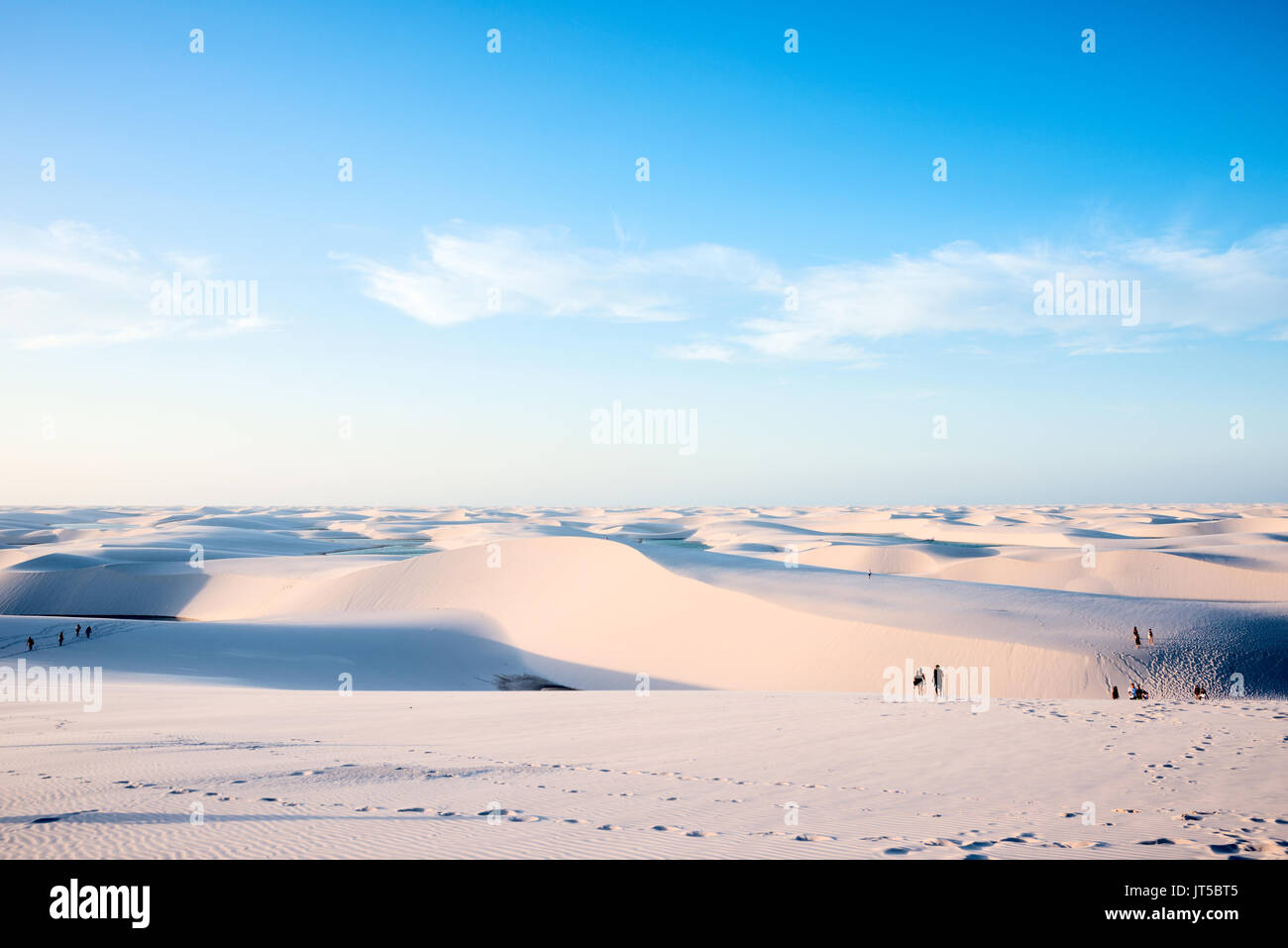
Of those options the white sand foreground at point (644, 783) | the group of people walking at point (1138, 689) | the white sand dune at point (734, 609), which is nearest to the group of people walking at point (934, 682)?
the white sand dune at point (734, 609)

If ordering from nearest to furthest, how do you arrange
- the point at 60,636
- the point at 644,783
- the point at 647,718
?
1. the point at 644,783
2. the point at 647,718
3. the point at 60,636

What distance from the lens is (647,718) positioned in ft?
42.0

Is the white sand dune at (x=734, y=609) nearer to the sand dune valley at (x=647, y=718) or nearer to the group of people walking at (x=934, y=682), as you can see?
the sand dune valley at (x=647, y=718)

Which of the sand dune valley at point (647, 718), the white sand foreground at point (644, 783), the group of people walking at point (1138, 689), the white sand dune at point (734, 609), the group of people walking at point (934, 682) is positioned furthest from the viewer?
the white sand dune at point (734, 609)

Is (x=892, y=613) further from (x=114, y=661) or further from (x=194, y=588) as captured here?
(x=194, y=588)

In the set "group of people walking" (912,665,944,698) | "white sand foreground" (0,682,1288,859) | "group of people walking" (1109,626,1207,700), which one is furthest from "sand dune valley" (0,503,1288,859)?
"group of people walking" (912,665,944,698)

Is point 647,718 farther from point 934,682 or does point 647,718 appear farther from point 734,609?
point 734,609

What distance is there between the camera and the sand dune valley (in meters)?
6.43

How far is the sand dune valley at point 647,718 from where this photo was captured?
643 cm

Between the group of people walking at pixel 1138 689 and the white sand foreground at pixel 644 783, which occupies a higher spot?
the white sand foreground at pixel 644 783

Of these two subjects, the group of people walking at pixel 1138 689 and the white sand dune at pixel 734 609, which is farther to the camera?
the white sand dune at pixel 734 609

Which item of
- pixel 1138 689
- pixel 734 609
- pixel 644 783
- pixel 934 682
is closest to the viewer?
pixel 644 783

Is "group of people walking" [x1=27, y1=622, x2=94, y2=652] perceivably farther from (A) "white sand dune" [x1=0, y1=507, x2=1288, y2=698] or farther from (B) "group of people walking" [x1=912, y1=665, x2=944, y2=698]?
(B) "group of people walking" [x1=912, y1=665, x2=944, y2=698]

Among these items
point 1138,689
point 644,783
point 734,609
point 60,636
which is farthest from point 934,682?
point 60,636
